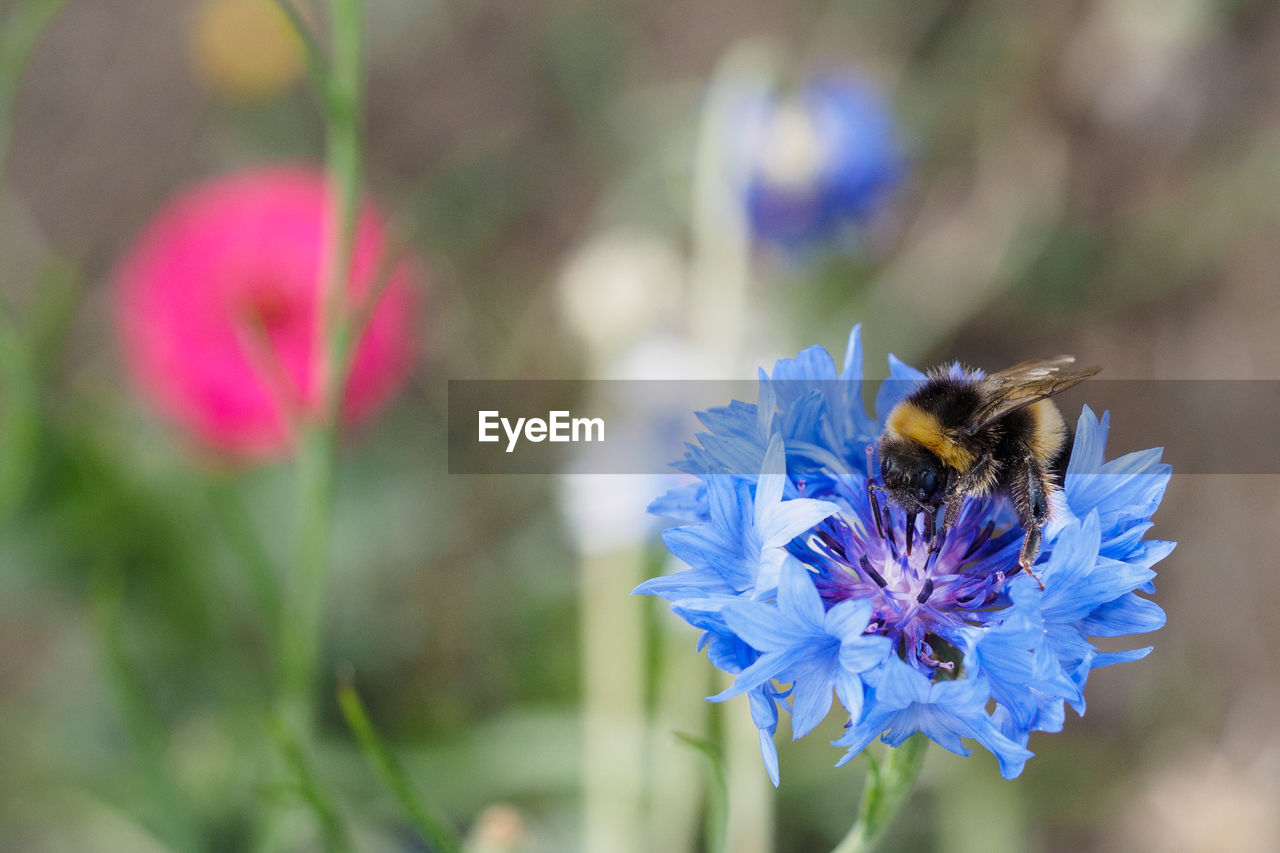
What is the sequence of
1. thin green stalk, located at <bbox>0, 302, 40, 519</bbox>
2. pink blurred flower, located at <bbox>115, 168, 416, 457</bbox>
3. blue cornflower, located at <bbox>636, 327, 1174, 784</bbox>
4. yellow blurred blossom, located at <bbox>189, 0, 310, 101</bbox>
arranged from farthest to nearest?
yellow blurred blossom, located at <bbox>189, 0, 310, 101</bbox>
pink blurred flower, located at <bbox>115, 168, 416, 457</bbox>
thin green stalk, located at <bbox>0, 302, 40, 519</bbox>
blue cornflower, located at <bbox>636, 327, 1174, 784</bbox>

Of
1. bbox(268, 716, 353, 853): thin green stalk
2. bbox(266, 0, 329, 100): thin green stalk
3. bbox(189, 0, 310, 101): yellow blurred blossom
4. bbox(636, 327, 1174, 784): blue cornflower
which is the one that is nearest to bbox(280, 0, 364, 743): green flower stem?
bbox(266, 0, 329, 100): thin green stalk

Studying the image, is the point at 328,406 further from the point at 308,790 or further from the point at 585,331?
the point at 585,331

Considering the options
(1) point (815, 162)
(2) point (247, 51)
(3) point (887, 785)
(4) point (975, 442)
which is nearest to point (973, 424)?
(4) point (975, 442)

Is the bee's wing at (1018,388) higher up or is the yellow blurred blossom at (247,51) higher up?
the yellow blurred blossom at (247,51)

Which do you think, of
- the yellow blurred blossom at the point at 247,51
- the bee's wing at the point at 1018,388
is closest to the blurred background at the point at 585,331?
the yellow blurred blossom at the point at 247,51

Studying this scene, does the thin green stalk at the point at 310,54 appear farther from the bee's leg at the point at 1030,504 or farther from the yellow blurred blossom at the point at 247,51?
the yellow blurred blossom at the point at 247,51

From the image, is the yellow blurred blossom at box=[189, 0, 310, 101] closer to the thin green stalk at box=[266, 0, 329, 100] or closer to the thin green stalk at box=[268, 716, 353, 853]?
the thin green stalk at box=[266, 0, 329, 100]
